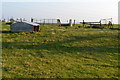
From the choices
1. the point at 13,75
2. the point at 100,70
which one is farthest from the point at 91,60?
the point at 13,75

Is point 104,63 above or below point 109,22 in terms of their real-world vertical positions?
below

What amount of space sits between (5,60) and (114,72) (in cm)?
684

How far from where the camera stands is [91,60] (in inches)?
409

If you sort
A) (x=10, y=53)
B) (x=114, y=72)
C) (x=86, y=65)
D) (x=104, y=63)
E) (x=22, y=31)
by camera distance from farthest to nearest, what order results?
(x=22, y=31)
(x=10, y=53)
(x=104, y=63)
(x=86, y=65)
(x=114, y=72)

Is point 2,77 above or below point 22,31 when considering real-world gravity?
below

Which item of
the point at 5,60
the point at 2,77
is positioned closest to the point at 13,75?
the point at 2,77

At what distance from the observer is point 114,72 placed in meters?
8.29

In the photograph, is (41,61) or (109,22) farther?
(109,22)

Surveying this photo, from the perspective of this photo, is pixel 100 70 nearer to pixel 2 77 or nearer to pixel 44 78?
pixel 44 78

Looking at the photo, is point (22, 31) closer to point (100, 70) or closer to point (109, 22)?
point (100, 70)

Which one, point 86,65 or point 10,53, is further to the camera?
point 10,53

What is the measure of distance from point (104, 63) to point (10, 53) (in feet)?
23.0

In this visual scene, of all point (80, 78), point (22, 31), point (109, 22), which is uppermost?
point (109, 22)

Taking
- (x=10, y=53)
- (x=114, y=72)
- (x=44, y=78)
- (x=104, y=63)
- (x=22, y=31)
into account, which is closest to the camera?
(x=44, y=78)
